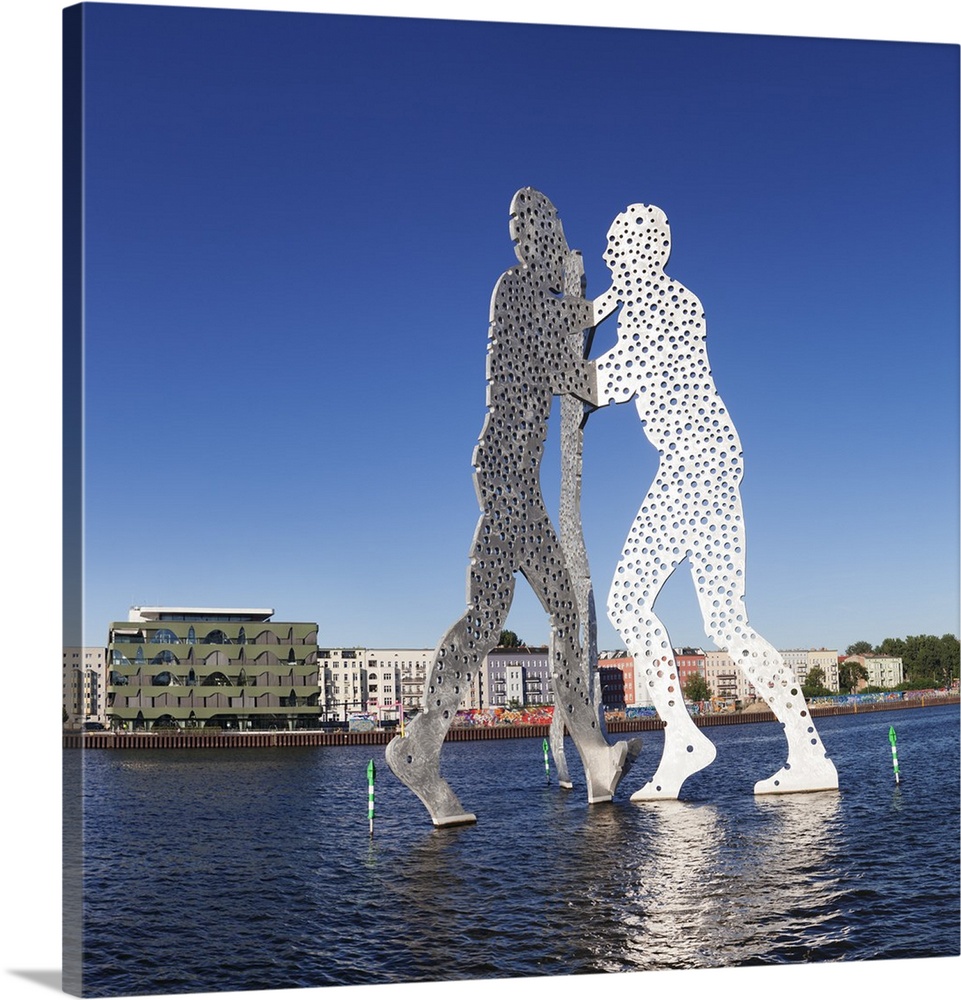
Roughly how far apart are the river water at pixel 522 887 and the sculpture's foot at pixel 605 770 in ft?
1.19

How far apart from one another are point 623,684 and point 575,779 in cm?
6552

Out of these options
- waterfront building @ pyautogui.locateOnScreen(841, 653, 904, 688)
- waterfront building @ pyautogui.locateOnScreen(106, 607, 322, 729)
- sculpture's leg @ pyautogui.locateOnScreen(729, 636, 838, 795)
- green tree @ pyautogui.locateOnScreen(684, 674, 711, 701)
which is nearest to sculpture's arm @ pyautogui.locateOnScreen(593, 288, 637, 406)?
sculpture's leg @ pyautogui.locateOnScreen(729, 636, 838, 795)

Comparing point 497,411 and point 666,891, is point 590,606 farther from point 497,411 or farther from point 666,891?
point 666,891

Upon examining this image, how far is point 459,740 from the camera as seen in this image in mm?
69125

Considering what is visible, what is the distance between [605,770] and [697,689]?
275 feet

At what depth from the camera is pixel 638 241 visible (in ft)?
74.9

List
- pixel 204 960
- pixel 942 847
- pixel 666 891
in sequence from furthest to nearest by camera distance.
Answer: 1. pixel 942 847
2. pixel 666 891
3. pixel 204 960

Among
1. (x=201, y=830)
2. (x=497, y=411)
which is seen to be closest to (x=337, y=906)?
(x=497, y=411)

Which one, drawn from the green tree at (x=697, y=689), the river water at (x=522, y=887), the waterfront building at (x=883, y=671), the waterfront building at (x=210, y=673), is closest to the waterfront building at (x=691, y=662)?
the green tree at (x=697, y=689)

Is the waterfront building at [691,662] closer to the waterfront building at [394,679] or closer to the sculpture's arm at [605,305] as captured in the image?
the waterfront building at [394,679]

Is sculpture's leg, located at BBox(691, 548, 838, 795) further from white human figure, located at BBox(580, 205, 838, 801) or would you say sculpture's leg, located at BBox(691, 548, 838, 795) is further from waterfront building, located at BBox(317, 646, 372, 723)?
waterfront building, located at BBox(317, 646, 372, 723)

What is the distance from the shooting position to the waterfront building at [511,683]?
9875 cm

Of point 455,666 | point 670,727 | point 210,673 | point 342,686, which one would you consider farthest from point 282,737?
point 455,666

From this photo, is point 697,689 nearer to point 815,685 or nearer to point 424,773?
point 815,685
